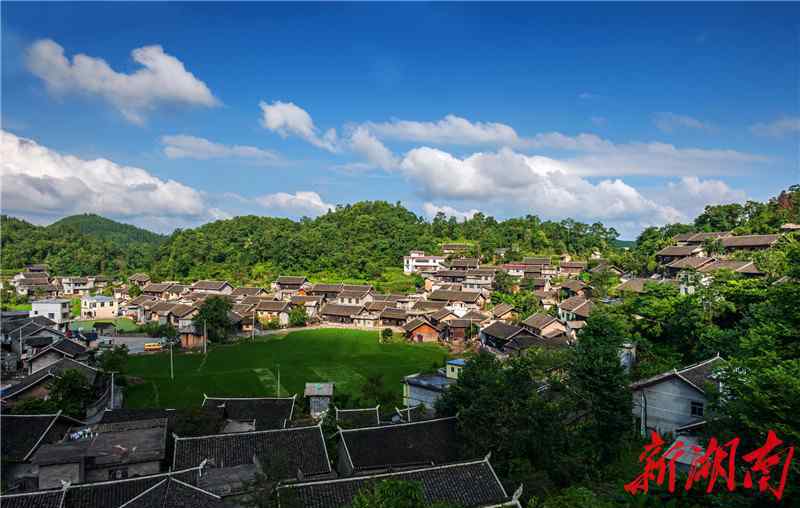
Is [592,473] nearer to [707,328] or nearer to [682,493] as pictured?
[682,493]

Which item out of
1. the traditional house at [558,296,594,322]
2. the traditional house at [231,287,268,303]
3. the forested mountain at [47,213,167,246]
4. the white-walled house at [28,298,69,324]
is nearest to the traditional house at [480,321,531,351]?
the traditional house at [558,296,594,322]

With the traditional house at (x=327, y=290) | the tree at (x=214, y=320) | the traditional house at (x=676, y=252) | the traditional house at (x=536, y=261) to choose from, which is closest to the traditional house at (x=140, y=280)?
the traditional house at (x=327, y=290)

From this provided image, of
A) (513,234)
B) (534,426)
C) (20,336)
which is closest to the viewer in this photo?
(534,426)

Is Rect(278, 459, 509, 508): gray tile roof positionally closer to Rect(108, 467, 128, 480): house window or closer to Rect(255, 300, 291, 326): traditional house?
Rect(108, 467, 128, 480): house window

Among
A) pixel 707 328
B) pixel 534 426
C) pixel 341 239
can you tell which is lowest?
pixel 534 426

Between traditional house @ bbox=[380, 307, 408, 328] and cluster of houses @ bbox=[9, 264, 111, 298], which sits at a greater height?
cluster of houses @ bbox=[9, 264, 111, 298]

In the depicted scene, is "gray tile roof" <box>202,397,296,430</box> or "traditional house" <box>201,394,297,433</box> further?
"gray tile roof" <box>202,397,296,430</box>

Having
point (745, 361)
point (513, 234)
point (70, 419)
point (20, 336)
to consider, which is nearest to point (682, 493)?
point (745, 361)
